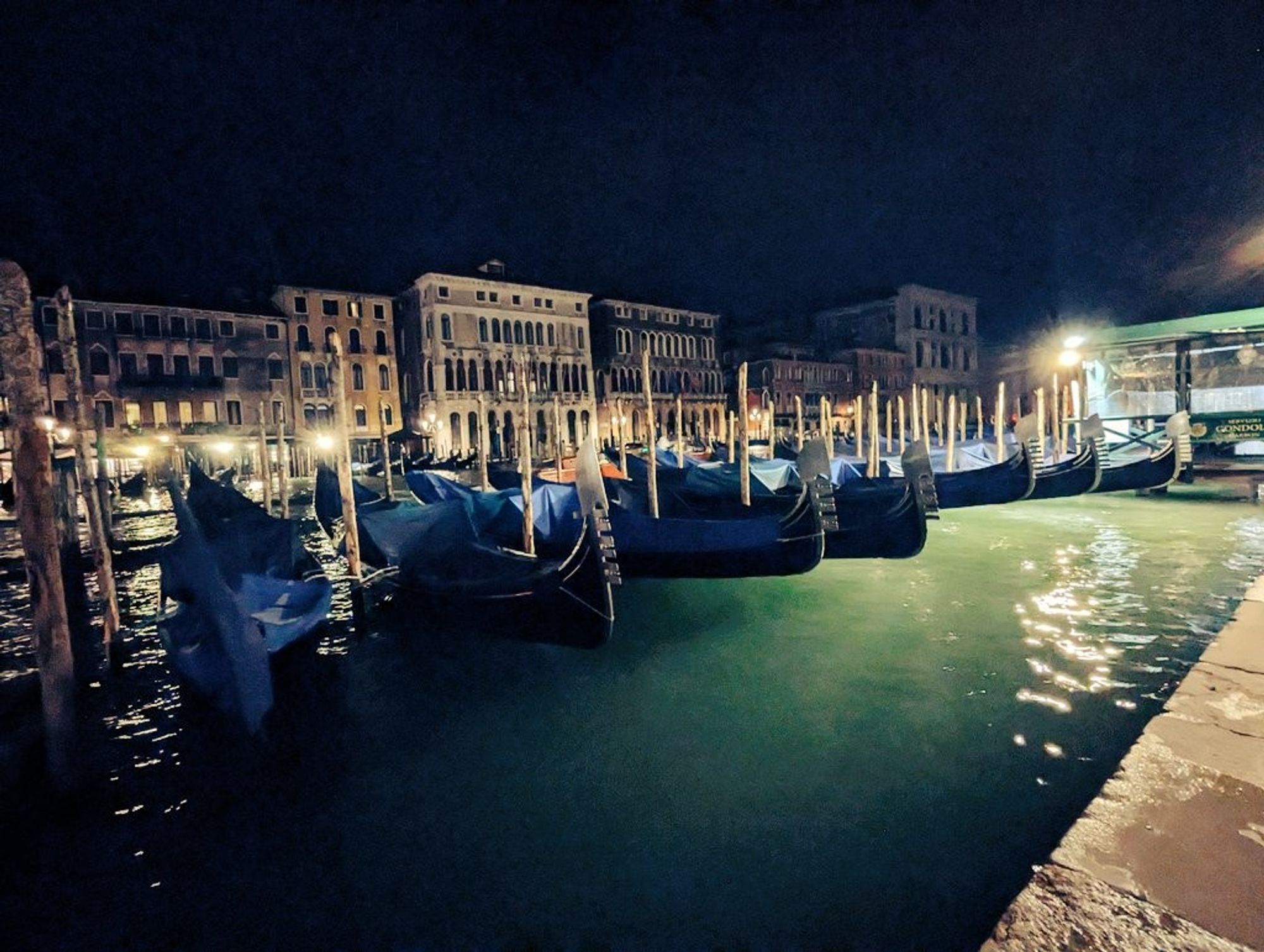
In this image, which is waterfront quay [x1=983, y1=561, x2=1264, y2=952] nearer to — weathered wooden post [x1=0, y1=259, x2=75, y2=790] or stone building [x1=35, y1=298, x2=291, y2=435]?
weathered wooden post [x1=0, y1=259, x2=75, y2=790]

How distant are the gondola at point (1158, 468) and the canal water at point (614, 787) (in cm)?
819

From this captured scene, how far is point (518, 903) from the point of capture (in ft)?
9.04

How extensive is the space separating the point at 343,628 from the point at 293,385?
26.5 m

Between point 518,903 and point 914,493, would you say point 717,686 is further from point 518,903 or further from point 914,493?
point 914,493

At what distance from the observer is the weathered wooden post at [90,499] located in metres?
5.58

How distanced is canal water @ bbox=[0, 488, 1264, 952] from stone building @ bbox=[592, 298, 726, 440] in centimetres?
2760

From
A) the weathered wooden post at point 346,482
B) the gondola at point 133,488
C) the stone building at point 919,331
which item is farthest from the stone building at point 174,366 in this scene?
the stone building at point 919,331

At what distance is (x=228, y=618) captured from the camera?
3852mm

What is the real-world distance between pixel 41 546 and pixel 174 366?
2861cm

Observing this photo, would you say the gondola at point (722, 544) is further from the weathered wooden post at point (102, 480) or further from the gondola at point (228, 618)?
the weathered wooden post at point (102, 480)

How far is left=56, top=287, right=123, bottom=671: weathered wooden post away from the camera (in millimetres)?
5578

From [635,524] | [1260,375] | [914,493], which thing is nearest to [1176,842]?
[635,524]

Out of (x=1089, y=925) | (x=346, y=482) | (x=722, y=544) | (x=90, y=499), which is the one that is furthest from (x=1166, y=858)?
(x=90, y=499)

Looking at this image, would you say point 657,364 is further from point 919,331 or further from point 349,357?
point 919,331
